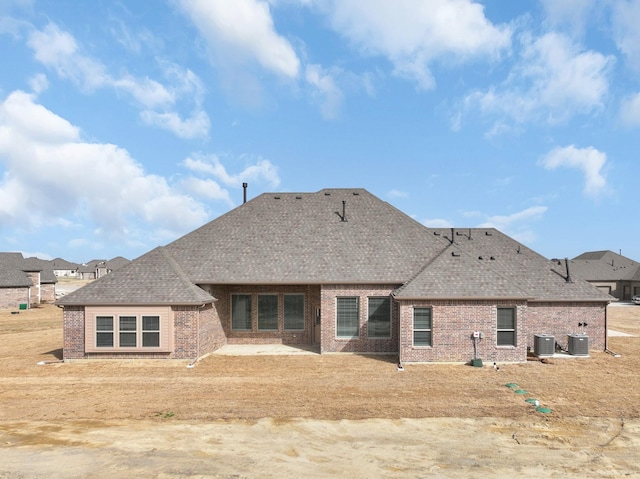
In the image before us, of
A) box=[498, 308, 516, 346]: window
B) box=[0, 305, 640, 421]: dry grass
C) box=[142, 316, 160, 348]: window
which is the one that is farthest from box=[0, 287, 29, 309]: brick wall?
box=[498, 308, 516, 346]: window

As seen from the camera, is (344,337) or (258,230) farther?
(258,230)

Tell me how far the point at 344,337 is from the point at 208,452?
10.0 m

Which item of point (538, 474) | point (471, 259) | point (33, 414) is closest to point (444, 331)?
point (471, 259)

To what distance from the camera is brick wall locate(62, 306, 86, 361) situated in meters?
16.4

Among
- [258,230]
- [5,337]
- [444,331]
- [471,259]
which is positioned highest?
[258,230]

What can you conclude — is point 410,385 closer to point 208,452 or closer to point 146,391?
point 208,452

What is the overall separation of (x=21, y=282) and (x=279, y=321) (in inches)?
1524

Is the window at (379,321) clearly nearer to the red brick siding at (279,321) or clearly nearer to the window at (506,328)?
the red brick siding at (279,321)

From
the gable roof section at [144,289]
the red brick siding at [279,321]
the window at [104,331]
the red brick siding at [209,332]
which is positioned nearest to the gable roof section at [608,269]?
the red brick siding at [279,321]

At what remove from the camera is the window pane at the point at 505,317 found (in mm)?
15898

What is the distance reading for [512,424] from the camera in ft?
31.4

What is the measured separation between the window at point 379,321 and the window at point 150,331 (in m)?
9.00

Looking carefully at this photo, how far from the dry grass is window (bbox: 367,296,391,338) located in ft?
3.62

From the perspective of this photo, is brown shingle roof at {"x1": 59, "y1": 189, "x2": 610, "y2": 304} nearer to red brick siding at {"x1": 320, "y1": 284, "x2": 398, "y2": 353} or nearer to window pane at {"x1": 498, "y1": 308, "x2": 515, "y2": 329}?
red brick siding at {"x1": 320, "y1": 284, "x2": 398, "y2": 353}
